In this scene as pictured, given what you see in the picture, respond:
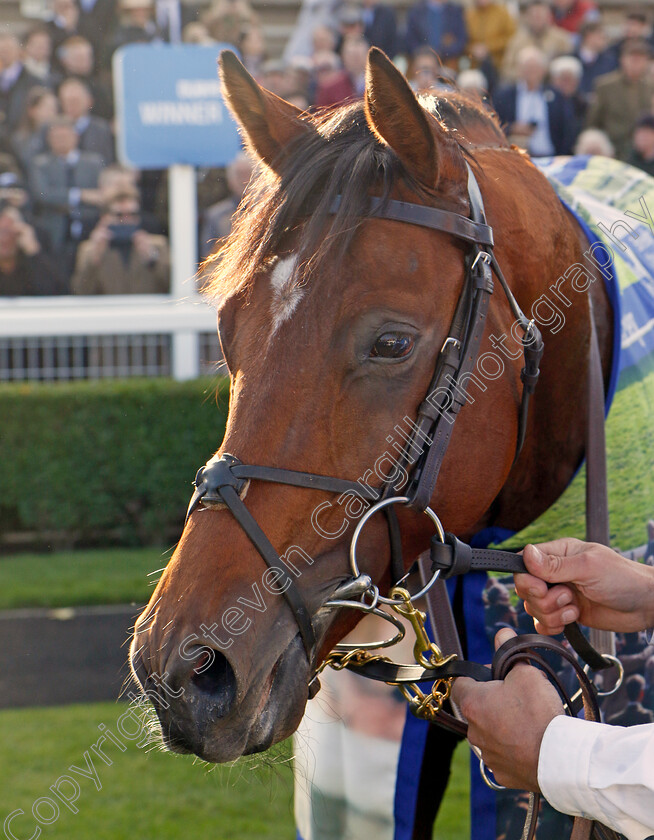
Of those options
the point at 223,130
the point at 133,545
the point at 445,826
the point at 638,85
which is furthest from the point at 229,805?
the point at 638,85

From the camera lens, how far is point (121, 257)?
7160 millimetres

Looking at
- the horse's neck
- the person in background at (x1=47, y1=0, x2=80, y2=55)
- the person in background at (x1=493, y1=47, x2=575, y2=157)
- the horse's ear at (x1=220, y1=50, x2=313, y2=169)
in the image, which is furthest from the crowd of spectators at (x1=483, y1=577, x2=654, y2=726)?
the person in background at (x1=47, y1=0, x2=80, y2=55)

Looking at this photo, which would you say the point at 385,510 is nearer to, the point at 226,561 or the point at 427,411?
the point at 427,411

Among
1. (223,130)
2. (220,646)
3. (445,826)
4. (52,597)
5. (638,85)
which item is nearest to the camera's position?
(220,646)

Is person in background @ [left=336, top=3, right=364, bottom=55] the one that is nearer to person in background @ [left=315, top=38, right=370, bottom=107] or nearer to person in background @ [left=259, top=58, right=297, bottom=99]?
person in background @ [left=315, top=38, right=370, bottom=107]

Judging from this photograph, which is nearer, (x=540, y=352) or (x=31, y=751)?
(x=540, y=352)

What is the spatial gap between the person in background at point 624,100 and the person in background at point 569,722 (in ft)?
23.5

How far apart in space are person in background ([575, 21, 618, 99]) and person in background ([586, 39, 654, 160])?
1.43ft

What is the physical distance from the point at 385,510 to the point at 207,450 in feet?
17.8

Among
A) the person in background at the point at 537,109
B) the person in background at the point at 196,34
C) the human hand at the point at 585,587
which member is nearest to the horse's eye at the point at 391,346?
the human hand at the point at 585,587

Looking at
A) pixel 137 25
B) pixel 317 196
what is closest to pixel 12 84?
pixel 137 25

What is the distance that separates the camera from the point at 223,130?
6555 mm

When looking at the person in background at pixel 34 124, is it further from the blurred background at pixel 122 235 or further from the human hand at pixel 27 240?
the human hand at pixel 27 240

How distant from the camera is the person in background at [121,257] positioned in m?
6.89
